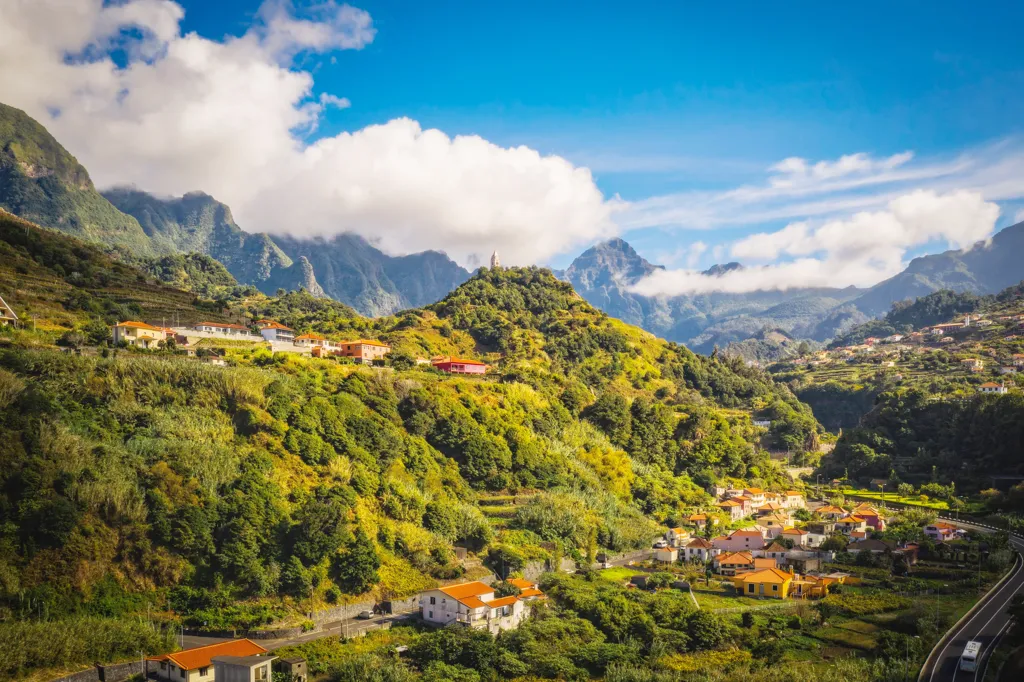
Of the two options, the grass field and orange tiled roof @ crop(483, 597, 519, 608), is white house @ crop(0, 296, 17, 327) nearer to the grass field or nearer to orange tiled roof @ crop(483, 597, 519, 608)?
orange tiled roof @ crop(483, 597, 519, 608)

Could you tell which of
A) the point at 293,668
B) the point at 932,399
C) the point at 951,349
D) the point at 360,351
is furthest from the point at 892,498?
the point at 951,349

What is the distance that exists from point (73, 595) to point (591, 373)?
157 ft

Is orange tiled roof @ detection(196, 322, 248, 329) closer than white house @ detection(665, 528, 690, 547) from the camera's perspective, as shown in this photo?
No

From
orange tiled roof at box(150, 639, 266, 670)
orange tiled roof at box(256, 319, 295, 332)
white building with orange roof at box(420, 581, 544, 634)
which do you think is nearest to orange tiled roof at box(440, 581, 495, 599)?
white building with orange roof at box(420, 581, 544, 634)

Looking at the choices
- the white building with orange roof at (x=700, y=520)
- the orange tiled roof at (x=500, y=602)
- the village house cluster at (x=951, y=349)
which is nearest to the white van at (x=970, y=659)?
the orange tiled roof at (x=500, y=602)

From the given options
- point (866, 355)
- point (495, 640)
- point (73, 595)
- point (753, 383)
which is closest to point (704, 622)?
point (495, 640)

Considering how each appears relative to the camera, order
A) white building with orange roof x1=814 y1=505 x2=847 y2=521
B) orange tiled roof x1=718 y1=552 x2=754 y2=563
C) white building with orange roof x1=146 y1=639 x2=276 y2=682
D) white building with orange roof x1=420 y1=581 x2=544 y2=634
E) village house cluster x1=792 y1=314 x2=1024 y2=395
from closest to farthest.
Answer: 1. white building with orange roof x1=146 y1=639 x2=276 y2=682
2. white building with orange roof x1=420 y1=581 x2=544 y2=634
3. orange tiled roof x1=718 y1=552 x2=754 y2=563
4. white building with orange roof x1=814 y1=505 x2=847 y2=521
5. village house cluster x1=792 y1=314 x2=1024 y2=395

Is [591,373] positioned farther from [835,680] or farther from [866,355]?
[866,355]

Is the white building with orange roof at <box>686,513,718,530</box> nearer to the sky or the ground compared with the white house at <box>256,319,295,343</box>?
nearer to the ground

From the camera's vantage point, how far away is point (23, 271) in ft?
157

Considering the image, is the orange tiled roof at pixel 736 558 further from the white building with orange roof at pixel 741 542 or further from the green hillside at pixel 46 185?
the green hillside at pixel 46 185

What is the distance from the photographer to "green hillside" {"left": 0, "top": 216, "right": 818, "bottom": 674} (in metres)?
27.2

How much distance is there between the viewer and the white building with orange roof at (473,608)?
27.8 meters

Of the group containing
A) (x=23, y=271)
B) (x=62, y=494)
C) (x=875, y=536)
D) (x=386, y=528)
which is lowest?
(x=875, y=536)
